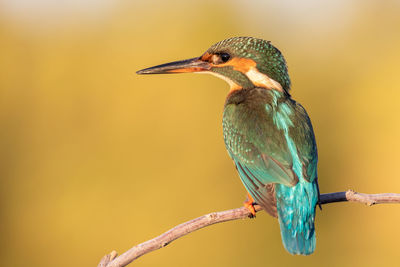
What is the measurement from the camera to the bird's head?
379 cm

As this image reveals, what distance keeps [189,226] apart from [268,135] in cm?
83

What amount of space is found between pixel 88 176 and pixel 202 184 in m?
2.17

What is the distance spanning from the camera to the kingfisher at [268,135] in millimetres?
3115

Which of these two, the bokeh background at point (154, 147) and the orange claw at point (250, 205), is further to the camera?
the bokeh background at point (154, 147)

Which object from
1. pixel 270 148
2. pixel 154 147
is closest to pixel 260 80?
pixel 270 148

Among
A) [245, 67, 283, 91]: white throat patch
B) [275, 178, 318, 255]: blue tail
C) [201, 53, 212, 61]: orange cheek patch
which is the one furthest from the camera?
[201, 53, 212, 61]: orange cheek patch

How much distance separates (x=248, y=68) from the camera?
3816 millimetres

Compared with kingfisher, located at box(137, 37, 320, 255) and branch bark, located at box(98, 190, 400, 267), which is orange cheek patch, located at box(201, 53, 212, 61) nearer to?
kingfisher, located at box(137, 37, 320, 255)

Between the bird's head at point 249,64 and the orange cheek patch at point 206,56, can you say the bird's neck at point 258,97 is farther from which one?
the orange cheek patch at point 206,56

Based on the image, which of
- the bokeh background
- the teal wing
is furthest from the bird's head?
the bokeh background

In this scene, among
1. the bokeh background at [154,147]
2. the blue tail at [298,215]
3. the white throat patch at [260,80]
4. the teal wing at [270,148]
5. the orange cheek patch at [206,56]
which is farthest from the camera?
the bokeh background at [154,147]

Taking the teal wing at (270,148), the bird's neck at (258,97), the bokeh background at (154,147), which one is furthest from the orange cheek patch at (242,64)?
the bokeh background at (154,147)

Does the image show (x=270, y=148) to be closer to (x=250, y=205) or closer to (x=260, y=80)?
(x=250, y=205)

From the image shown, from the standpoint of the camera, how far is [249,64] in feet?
12.5
